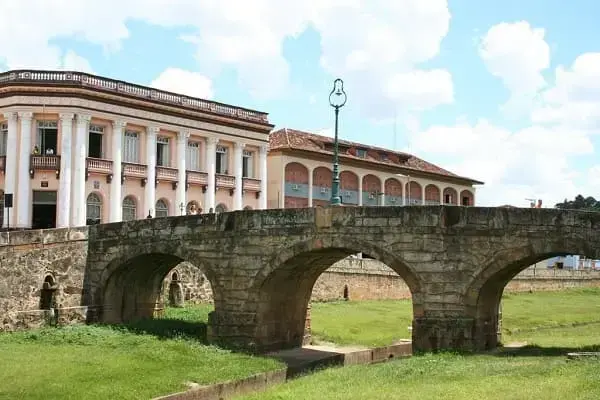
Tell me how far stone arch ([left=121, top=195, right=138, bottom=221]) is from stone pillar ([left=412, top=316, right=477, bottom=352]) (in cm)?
2526

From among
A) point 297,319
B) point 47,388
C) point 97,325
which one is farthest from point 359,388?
point 97,325

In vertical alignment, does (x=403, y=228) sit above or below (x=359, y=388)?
above

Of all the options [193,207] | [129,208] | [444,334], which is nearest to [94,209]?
[129,208]

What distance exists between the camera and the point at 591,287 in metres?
65.1

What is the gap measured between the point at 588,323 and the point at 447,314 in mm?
19526

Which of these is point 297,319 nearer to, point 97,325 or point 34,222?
point 97,325

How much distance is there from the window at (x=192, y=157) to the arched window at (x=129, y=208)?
416 centimetres

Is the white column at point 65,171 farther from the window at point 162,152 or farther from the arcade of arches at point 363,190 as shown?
the arcade of arches at point 363,190

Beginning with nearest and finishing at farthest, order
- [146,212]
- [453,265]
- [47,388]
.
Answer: [47,388]
[453,265]
[146,212]

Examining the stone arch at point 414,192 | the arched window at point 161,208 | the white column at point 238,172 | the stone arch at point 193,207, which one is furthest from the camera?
the stone arch at point 414,192

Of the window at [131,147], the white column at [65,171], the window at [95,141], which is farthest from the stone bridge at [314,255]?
the window at [131,147]

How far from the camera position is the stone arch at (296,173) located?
5544 centimetres

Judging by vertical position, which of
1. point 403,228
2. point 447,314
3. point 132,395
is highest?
point 403,228

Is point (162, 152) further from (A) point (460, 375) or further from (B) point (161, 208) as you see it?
(A) point (460, 375)
